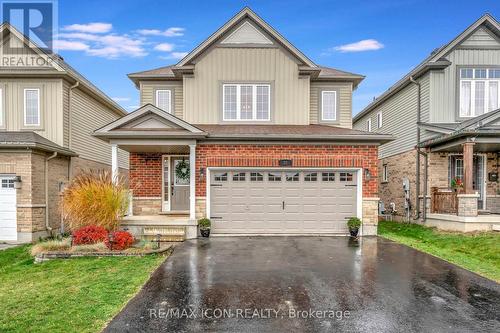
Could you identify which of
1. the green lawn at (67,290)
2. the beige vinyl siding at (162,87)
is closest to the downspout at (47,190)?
the green lawn at (67,290)

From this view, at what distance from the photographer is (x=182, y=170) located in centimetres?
1322

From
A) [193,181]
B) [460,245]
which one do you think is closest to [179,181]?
[193,181]

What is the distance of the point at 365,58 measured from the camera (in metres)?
33.7

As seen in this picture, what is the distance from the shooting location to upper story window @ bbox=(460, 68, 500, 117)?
45.3 ft

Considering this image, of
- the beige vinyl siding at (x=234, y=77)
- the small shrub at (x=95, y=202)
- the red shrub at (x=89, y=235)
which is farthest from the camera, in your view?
the beige vinyl siding at (x=234, y=77)

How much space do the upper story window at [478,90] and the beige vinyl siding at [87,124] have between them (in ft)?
52.3

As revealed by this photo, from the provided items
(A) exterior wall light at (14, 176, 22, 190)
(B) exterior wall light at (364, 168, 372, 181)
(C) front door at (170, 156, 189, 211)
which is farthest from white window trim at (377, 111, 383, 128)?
(A) exterior wall light at (14, 176, 22, 190)

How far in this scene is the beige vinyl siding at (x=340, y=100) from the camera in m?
14.4

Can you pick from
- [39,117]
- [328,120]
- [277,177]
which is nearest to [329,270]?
[277,177]

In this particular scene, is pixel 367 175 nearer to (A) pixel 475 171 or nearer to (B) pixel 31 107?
(A) pixel 475 171

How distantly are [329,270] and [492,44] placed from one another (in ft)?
44.5

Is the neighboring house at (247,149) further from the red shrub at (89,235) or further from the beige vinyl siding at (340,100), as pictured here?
the red shrub at (89,235)

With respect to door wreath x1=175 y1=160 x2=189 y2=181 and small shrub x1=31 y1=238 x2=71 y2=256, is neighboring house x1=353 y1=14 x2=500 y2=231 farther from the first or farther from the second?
small shrub x1=31 y1=238 x2=71 y2=256

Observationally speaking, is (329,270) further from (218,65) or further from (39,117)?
(39,117)
